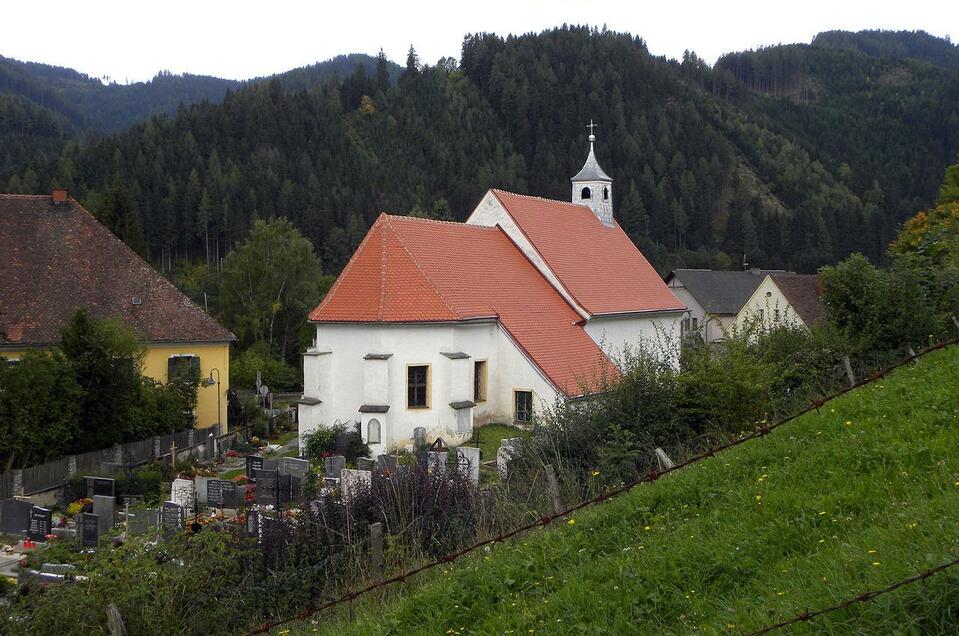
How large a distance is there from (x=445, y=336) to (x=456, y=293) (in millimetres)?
1717

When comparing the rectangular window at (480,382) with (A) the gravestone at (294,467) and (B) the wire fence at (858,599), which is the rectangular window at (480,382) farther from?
(B) the wire fence at (858,599)

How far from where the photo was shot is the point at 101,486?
20.8m

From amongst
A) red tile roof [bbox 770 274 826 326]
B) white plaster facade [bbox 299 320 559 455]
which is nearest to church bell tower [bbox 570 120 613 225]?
red tile roof [bbox 770 274 826 326]

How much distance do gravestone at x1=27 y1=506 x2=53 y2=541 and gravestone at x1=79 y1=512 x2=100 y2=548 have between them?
165 cm

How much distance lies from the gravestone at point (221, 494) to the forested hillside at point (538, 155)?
71.8 meters

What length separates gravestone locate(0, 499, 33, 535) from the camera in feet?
59.7

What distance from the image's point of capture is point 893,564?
17.1ft

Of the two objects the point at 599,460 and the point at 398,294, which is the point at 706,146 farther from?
the point at 599,460

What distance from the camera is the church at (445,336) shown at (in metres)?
25.9

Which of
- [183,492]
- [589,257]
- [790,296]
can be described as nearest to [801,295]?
[790,296]

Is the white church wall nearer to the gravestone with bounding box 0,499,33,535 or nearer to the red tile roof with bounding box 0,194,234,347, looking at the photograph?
the red tile roof with bounding box 0,194,234,347

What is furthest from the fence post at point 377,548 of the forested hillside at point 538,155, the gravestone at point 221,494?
the forested hillside at point 538,155

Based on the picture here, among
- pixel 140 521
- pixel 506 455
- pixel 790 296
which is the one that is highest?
pixel 790 296

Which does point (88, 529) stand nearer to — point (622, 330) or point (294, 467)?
point (294, 467)
